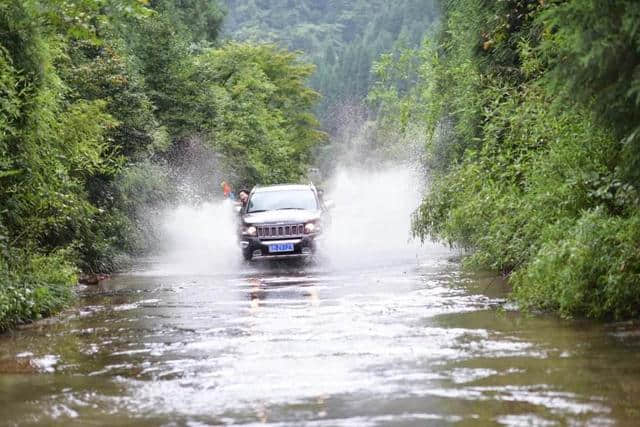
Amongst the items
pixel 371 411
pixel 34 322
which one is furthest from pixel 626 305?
pixel 34 322

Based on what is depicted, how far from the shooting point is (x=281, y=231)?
21.9 m

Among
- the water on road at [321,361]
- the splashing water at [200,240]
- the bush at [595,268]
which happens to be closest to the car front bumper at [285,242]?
the splashing water at [200,240]

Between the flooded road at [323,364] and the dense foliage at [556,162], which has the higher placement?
the dense foliage at [556,162]

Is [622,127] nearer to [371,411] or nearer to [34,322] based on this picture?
[371,411]

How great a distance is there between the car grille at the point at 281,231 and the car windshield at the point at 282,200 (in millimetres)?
1124

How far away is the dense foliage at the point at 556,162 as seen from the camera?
30.2ft

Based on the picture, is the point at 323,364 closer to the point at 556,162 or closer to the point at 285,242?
the point at 556,162

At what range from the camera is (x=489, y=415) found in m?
6.90

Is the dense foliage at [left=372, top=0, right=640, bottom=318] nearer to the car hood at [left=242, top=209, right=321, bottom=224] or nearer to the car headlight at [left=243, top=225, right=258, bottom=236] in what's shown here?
the car hood at [left=242, top=209, right=321, bottom=224]

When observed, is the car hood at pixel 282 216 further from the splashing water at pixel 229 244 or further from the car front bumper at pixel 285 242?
the splashing water at pixel 229 244

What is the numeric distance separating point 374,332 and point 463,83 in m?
10.8

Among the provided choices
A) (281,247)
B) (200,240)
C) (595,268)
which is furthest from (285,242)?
(595,268)

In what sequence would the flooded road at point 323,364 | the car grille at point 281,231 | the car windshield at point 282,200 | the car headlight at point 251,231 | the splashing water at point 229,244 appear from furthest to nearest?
the car windshield at point 282,200
the car headlight at point 251,231
the car grille at point 281,231
the splashing water at point 229,244
the flooded road at point 323,364

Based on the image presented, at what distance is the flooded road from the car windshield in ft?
26.8
